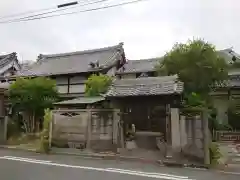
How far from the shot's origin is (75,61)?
37188 mm

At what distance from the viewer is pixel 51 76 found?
3428 centimetres

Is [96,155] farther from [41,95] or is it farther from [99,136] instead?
[41,95]

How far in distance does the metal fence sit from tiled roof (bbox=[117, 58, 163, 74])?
1321 centimetres

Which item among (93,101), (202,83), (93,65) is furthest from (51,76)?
(202,83)

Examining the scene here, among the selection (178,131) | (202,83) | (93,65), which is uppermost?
(93,65)

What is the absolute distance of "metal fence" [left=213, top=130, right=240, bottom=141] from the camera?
22734 mm

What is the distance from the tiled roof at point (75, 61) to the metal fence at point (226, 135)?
13968 millimetres

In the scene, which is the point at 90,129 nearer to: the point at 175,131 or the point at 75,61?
the point at 175,131

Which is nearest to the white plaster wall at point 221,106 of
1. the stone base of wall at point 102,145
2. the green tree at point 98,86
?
the green tree at point 98,86

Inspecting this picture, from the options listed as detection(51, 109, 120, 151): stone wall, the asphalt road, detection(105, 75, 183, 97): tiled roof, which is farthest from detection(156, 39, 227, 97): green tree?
the asphalt road

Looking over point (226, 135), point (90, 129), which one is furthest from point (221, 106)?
point (90, 129)

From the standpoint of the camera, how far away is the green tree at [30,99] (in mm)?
22500

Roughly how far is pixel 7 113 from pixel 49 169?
15856 millimetres

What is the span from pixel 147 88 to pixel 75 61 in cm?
2260
